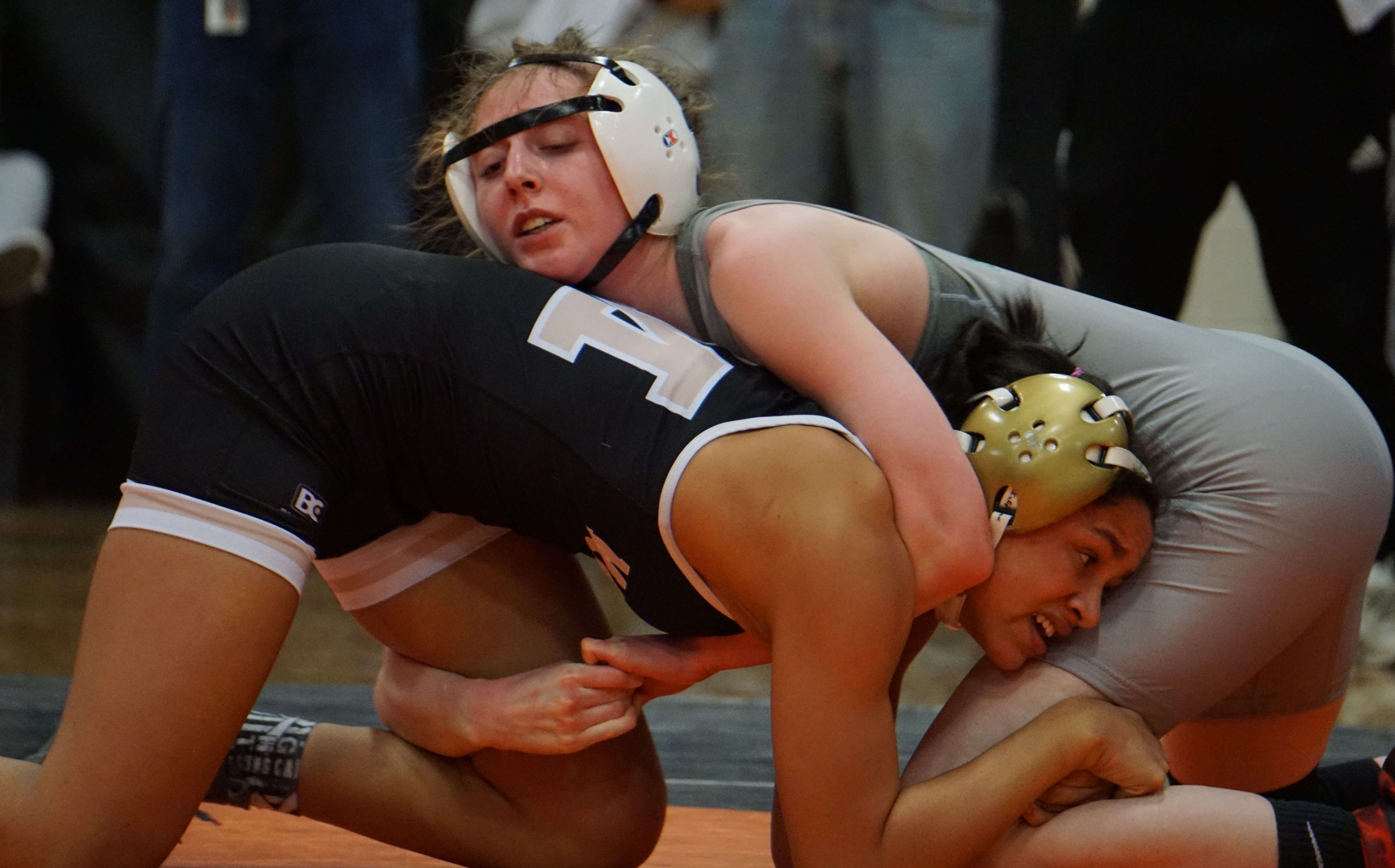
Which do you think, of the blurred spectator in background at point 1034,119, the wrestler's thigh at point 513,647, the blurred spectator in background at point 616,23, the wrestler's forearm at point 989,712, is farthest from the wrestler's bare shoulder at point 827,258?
the blurred spectator in background at point 1034,119

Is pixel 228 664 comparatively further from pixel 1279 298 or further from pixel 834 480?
pixel 1279 298

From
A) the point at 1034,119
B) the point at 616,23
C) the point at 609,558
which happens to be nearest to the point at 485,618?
the point at 609,558

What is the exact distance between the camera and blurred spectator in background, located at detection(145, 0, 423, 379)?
3.29 m

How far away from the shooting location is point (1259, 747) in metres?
1.89

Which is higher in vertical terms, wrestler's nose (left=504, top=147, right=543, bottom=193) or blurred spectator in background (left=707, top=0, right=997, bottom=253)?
wrestler's nose (left=504, top=147, right=543, bottom=193)

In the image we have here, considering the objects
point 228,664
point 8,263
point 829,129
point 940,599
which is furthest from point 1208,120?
point 8,263

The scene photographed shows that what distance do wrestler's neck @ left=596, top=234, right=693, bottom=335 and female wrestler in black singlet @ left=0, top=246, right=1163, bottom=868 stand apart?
0.35 ft

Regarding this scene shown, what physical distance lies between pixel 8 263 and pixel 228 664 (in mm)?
3872

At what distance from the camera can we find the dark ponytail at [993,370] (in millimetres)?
1676

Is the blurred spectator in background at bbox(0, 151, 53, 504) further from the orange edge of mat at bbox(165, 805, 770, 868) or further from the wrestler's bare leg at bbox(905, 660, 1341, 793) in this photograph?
the wrestler's bare leg at bbox(905, 660, 1341, 793)

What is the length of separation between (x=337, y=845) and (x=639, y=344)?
2.80 ft

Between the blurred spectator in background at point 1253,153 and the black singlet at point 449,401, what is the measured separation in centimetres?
227

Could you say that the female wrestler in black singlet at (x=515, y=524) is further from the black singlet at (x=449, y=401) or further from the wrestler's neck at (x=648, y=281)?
the wrestler's neck at (x=648, y=281)

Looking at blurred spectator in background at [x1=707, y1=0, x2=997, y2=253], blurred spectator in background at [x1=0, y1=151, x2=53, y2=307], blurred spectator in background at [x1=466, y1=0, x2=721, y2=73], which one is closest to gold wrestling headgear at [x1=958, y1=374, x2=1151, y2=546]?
blurred spectator in background at [x1=466, y1=0, x2=721, y2=73]
